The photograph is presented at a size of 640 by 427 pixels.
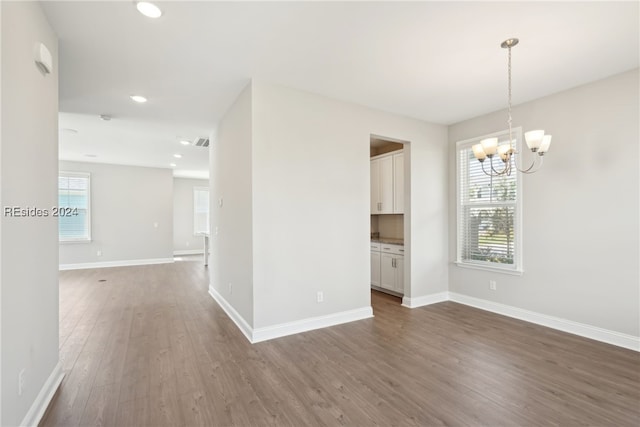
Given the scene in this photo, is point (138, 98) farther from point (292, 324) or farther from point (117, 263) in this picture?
point (117, 263)

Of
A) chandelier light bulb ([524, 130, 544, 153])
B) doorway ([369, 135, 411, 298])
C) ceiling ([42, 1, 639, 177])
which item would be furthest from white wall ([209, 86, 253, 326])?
chandelier light bulb ([524, 130, 544, 153])

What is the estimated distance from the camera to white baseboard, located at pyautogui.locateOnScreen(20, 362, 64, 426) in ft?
5.84

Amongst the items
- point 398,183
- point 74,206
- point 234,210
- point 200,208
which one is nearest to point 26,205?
point 234,210

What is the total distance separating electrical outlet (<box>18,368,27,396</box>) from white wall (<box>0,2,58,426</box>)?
0.11 ft

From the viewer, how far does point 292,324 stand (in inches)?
131

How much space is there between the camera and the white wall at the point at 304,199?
10.4ft

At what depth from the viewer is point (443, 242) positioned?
15.4ft

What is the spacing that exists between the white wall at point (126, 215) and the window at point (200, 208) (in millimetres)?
2000

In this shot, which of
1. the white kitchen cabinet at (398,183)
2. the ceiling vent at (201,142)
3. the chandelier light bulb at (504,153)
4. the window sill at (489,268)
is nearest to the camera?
the chandelier light bulb at (504,153)

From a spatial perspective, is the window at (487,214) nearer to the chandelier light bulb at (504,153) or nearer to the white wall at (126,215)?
the chandelier light bulb at (504,153)

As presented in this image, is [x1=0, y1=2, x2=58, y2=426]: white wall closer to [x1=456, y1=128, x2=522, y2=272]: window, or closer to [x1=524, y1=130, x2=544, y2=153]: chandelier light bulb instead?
[x1=524, y1=130, x2=544, y2=153]: chandelier light bulb

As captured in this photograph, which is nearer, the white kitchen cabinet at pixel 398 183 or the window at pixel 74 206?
the white kitchen cabinet at pixel 398 183

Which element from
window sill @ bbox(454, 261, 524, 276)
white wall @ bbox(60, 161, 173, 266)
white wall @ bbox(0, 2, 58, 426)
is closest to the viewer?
white wall @ bbox(0, 2, 58, 426)

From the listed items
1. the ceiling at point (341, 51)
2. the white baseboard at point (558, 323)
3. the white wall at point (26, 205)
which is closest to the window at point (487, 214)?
the white baseboard at point (558, 323)
